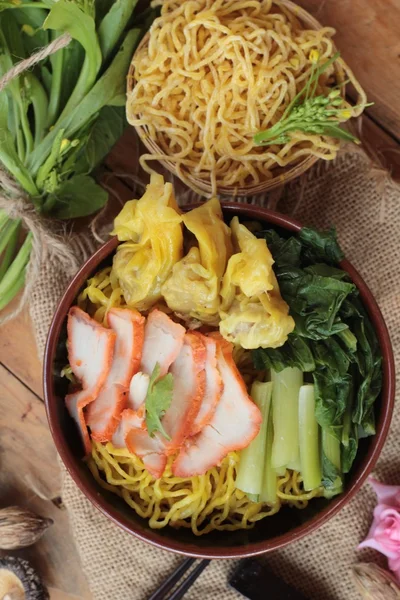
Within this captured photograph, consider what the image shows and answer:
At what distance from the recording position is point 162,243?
2.03m

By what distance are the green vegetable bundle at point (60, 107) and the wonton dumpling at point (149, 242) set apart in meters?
0.34

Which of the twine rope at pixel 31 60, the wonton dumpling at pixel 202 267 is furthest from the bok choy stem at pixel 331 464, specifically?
the twine rope at pixel 31 60

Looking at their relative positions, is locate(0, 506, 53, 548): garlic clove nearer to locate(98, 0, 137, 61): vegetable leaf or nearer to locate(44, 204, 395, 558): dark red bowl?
locate(44, 204, 395, 558): dark red bowl

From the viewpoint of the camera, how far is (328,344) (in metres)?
2.13

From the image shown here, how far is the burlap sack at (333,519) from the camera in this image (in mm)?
2451

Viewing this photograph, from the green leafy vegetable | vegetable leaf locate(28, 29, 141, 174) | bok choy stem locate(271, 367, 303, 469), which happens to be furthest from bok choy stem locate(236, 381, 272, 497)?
vegetable leaf locate(28, 29, 141, 174)

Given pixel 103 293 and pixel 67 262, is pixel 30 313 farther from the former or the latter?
pixel 103 293

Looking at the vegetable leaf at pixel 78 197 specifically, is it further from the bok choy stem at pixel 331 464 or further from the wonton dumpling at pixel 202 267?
the bok choy stem at pixel 331 464

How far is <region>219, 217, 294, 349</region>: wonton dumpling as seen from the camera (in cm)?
195

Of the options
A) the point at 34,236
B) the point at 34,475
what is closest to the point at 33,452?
the point at 34,475

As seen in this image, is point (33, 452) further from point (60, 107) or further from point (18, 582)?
point (60, 107)

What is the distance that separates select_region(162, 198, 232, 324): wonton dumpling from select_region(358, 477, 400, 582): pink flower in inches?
35.7

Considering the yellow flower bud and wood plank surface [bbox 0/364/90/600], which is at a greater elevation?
the yellow flower bud

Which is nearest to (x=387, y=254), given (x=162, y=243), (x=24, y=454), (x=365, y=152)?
(x=365, y=152)
